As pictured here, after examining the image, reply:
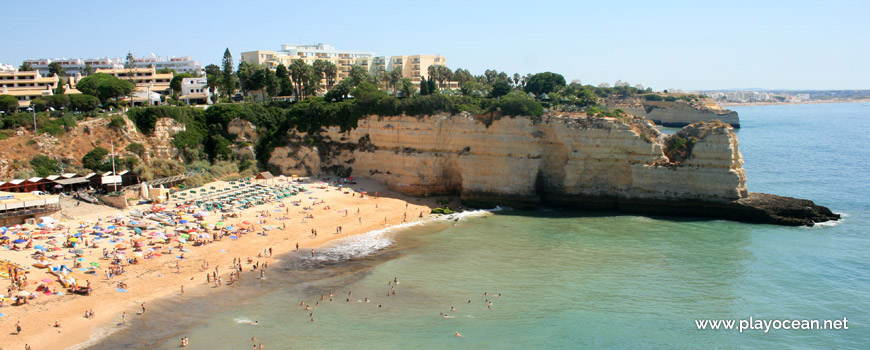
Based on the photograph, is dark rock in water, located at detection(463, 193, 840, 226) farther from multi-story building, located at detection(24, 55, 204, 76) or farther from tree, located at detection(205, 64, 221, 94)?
Answer: multi-story building, located at detection(24, 55, 204, 76)

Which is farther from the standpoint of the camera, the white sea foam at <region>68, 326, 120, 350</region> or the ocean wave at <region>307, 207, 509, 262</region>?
the ocean wave at <region>307, 207, 509, 262</region>

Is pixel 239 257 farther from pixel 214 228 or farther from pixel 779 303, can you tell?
pixel 779 303

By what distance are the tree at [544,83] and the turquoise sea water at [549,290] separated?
2665cm

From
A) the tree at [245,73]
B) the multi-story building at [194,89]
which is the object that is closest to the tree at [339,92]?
the tree at [245,73]

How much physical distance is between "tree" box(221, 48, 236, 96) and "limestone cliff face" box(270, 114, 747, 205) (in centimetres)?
1529

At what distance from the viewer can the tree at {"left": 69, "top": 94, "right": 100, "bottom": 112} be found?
175ft

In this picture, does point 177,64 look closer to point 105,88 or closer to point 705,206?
point 105,88

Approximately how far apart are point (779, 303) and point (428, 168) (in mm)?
27557

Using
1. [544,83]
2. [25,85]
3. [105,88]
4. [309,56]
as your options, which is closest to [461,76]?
[544,83]

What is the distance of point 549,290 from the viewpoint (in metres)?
28.1

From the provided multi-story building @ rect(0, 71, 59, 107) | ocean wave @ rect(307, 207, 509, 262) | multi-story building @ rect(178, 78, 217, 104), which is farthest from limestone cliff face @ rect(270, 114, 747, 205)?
multi-story building @ rect(0, 71, 59, 107)

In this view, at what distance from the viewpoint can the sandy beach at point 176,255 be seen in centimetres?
2467

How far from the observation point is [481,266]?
31.8 metres

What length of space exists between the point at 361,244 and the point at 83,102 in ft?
115
